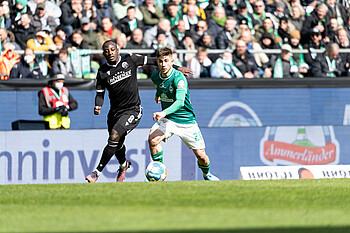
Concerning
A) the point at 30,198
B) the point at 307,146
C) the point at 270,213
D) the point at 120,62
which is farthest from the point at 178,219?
the point at 307,146

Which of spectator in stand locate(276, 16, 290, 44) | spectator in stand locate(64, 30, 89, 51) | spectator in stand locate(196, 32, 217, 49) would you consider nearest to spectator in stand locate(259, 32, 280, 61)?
spectator in stand locate(276, 16, 290, 44)

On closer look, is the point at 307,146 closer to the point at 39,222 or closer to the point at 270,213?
the point at 270,213

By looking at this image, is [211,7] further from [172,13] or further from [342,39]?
[342,39]

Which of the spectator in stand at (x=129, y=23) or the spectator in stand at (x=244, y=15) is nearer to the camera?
the spectator in stand at (x=129, y=23)

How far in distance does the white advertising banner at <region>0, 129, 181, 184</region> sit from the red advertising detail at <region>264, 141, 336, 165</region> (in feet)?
7.36

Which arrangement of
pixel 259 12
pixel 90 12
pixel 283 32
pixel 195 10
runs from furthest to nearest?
pixel 259 12 < pixel 283 32 < pixel 195 10 < pixel 90 12

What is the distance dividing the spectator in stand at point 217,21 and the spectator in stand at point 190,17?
1.29 feet

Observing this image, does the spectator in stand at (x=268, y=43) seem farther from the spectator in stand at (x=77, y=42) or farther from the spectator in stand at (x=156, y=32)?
the spectator in stand at (x=77, y=42)

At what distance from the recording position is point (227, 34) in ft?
61.3

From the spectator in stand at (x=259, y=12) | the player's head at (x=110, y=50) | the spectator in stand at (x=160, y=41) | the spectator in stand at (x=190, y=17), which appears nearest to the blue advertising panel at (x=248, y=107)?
the spectator in stand at (x=160, y=41)

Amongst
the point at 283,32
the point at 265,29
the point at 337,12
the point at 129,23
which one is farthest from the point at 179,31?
the point at 337,12

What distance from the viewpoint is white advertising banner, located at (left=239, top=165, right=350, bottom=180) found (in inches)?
563

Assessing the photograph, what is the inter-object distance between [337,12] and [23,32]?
888 centimetres

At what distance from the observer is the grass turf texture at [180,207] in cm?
686
